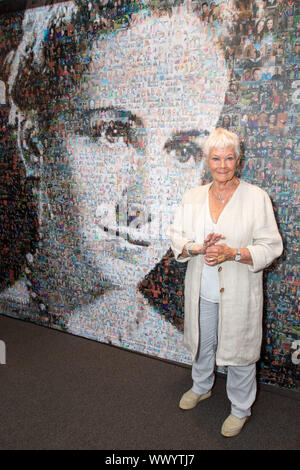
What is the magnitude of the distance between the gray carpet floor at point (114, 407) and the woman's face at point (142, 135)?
66cm

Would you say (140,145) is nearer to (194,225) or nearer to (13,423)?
(194,225)

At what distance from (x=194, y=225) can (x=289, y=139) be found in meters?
0.73

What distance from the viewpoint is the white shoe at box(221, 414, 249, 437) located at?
2.02m

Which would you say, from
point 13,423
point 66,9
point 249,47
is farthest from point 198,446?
point 66,9

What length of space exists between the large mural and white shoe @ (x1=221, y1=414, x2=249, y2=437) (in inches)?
18.5

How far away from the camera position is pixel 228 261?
6.31 feet

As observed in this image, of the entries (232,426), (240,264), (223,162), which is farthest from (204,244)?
(232,426)

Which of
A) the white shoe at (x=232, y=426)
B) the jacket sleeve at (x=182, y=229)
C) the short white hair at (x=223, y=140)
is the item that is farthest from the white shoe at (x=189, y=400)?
the short white hair at (x=223, y=140)

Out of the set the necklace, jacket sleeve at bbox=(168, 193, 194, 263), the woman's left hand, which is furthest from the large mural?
the woman's left hand

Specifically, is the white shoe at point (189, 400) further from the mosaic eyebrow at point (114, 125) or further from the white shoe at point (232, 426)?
the mosaic eyebrow at point (114, 125)

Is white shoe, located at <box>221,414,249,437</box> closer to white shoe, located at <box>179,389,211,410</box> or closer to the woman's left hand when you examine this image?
white shoe, located at <box>179,389,211,410</box>

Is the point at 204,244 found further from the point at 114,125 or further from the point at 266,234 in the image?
the point at 114,125

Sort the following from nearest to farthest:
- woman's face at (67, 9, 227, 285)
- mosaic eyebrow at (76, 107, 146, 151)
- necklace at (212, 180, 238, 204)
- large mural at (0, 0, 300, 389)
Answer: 1. necklace at (212, 180, 238, 204)
2. large mural at (0, 0, 300, 389)
3. woman's face at (67, 9, 227, 285)
4. mosaic eyebrow at (76, 107, 146, 151)

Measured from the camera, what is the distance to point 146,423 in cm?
211
